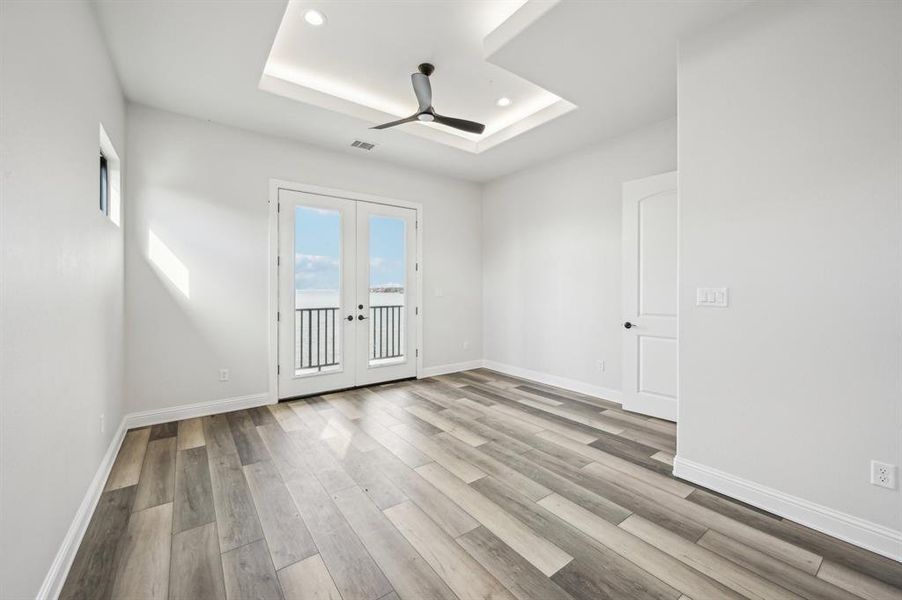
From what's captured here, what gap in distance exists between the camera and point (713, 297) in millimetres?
2443

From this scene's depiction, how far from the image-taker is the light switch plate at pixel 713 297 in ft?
7.84

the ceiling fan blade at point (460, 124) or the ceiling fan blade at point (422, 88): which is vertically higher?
the ceiling fan blade at point (422, 88)

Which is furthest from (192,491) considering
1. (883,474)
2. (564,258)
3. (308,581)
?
(564,258)

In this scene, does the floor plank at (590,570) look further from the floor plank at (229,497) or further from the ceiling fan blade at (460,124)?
the ceiling fan blade at (460,124)

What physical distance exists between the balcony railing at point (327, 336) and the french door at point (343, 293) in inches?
0.5

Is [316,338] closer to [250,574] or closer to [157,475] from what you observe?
[157,475]

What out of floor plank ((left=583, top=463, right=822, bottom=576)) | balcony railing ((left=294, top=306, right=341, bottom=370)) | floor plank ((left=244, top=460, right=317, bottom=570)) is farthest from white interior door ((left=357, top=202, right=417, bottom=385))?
floor plank ((left=583, top=463, right=822, bottom=576))

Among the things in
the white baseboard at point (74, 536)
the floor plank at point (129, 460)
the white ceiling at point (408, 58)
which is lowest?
the floor plank at point (129, 460)

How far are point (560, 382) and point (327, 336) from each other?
118 inches

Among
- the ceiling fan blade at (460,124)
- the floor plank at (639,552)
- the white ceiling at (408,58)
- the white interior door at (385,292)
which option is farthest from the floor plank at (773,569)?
the white interior door at (385,292)

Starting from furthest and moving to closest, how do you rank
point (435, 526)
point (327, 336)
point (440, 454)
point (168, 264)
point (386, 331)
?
1. point (386, 331)
2. point (327, 336)
3. point (168, 264)
4. point (440, 454)
5. point (435, 526)

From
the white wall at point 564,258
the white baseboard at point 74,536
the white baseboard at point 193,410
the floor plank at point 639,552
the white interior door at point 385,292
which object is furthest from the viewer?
the white interior door at point 385,292

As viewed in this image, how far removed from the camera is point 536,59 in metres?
2.75

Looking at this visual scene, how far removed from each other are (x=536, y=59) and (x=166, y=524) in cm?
375
